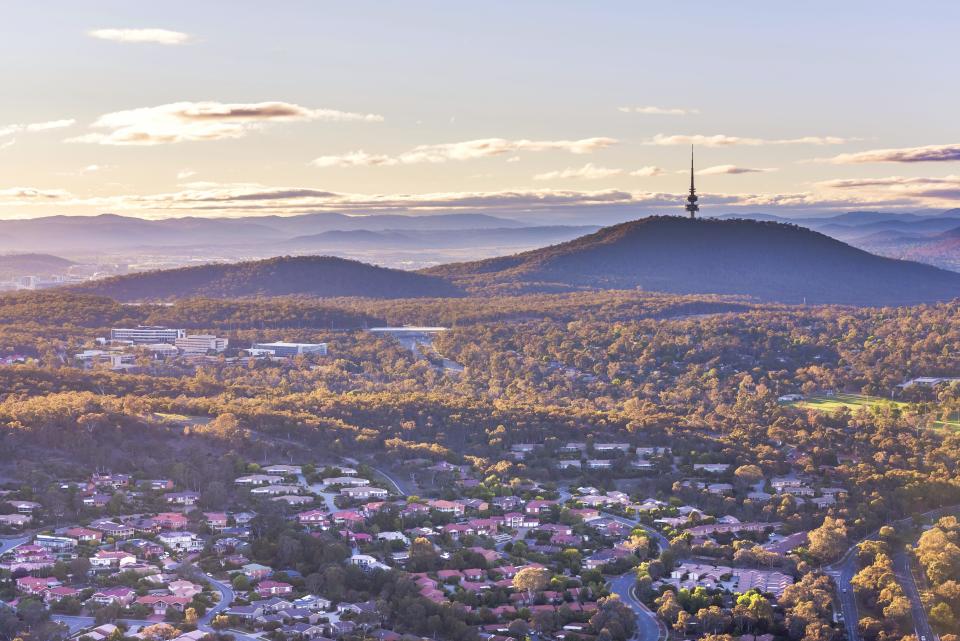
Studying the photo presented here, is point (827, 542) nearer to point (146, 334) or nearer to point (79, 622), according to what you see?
point (79, 622)

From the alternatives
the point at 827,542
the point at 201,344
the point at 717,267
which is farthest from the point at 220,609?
the point at 717,267

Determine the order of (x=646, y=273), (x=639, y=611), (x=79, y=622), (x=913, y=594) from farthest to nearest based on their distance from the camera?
(x=646, y=273)
(x=913, y=594)
(x=639, y=611)
(x=79, y=622)

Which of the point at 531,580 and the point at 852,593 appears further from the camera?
the point at 852,593

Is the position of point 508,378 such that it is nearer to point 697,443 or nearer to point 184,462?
point 697,443

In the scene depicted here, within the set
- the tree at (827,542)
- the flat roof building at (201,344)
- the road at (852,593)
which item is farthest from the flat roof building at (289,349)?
the tree at (827,542)

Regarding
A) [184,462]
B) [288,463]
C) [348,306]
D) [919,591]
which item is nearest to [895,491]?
[919,591]

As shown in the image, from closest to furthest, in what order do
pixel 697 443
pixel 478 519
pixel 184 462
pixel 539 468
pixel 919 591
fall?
pixel 919 591
pixel 478 519
pixel 184 462
pixel 539 468
pixel 697 443
